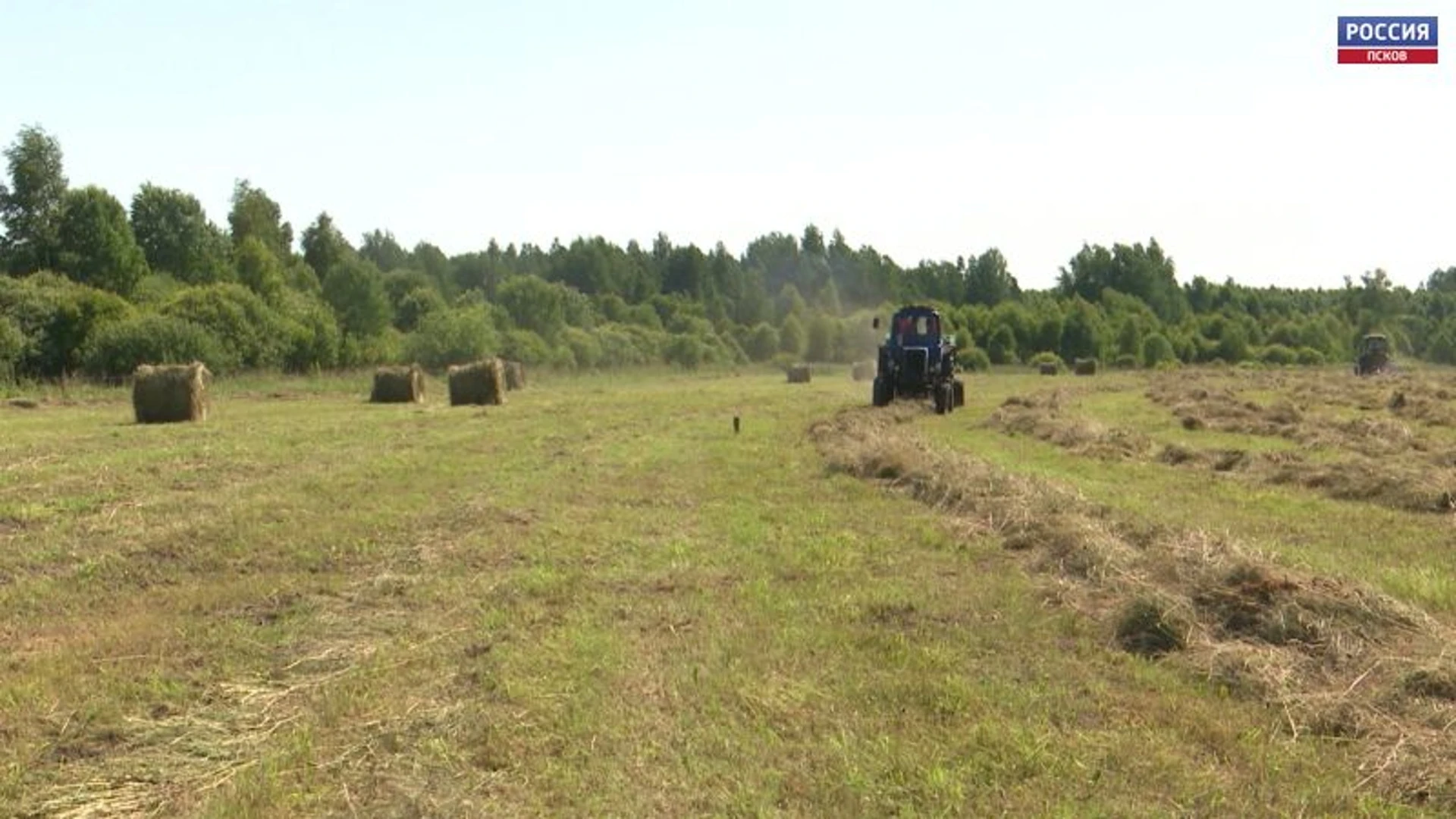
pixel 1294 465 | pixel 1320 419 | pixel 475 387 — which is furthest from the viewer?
pixel 475 387

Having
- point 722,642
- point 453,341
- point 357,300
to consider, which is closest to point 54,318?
point 453,341

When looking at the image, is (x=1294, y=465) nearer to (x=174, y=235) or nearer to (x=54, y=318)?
(x=54, y=318)

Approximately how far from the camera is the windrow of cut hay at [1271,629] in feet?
17.4

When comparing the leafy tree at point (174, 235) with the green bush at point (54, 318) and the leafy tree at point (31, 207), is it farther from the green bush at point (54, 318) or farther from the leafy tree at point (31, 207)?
the green bush at point (54, 318)

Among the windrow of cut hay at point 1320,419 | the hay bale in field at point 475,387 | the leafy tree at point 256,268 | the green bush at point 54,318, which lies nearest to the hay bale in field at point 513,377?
the hay bale in field at point 475,387

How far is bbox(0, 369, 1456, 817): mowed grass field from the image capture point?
4805mm

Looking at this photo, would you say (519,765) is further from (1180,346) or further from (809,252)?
(809,252)

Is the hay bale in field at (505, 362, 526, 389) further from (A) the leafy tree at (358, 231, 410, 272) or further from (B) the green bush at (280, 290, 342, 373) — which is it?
(A) the leafy tree at (358, 231, 410, 272)

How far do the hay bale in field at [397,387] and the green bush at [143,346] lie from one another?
1194cm

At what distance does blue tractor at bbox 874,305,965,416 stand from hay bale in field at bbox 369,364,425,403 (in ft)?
51.6

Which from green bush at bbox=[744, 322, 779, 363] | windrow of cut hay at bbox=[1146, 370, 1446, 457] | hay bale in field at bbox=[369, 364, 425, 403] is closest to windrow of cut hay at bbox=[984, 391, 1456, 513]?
windrow of cut hay at bbox=[1146, 370, 1446, 457]

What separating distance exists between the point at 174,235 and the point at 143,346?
3382 centimetres

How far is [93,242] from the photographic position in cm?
5778

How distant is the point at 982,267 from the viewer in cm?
15750
